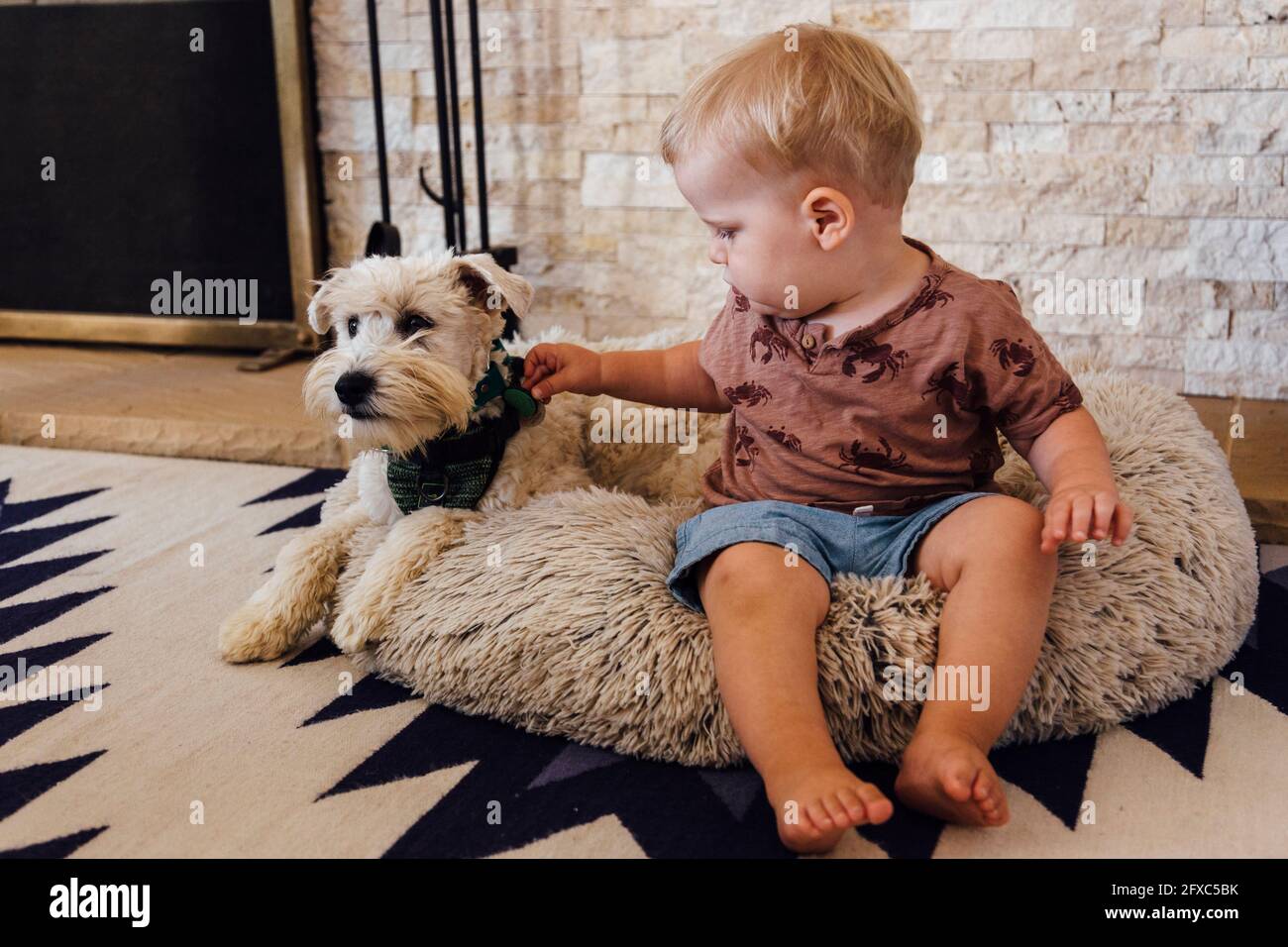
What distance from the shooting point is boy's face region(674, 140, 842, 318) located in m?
1.00

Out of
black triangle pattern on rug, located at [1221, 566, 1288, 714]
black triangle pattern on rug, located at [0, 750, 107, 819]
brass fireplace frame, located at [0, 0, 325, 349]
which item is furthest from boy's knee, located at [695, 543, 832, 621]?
brass fireplace frame, located at [0, 0, 325, 349]

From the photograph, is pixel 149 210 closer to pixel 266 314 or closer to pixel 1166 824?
pixel 266 314

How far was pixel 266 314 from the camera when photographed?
233 cm

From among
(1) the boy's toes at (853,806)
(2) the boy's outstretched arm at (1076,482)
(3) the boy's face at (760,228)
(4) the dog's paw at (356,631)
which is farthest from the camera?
(4) the dog's paw at (356,631)

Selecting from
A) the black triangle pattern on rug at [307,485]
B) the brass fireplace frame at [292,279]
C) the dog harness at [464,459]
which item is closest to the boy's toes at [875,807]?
the dog harness at [464,459]

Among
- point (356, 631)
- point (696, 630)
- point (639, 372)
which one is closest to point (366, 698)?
point (356, 631)

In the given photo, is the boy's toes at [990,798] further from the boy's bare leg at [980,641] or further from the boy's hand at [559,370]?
the boy's hand at [559,370]

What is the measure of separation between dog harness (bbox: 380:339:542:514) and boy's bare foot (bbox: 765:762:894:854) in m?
0.53

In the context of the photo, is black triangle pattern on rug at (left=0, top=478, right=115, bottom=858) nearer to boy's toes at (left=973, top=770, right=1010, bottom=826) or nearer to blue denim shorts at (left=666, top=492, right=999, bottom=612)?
blue denim shorts at (left=666, top=492, right=999, bottom=612)

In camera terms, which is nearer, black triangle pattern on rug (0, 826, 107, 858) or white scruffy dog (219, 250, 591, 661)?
black triangle pattern on rug (0, 826, 107, 858)

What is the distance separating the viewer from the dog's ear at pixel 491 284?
114cm

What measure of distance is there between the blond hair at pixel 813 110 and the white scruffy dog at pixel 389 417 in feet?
0.92

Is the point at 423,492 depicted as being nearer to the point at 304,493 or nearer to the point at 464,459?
the point at 464,459
